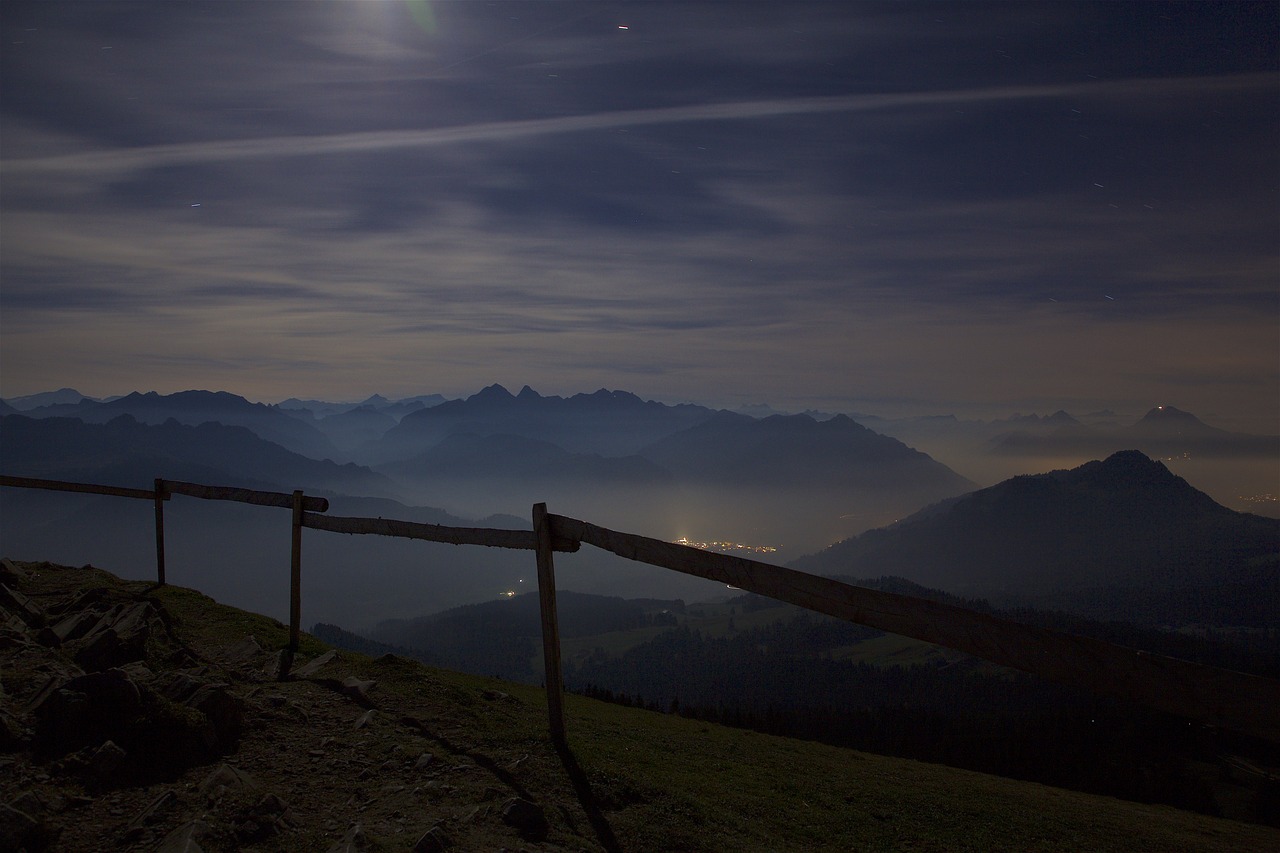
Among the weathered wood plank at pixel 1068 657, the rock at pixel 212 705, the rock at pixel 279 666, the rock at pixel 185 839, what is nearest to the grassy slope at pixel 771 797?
the rock at pixel 279 666

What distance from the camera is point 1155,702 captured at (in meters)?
3.11

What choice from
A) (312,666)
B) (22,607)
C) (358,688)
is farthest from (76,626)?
(358,688)

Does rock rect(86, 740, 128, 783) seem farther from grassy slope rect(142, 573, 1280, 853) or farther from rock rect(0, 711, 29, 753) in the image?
grassy slope rect(142, 573, 1280, 853)

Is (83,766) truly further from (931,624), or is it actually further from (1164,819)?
(1164,819)

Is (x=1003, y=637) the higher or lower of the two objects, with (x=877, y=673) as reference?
higher

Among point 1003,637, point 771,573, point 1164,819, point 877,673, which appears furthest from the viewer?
point 877,673

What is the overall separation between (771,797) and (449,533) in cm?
493

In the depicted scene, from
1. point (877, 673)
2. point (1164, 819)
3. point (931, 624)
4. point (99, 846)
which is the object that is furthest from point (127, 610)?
point (877, 673)

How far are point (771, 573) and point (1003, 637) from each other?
159 centimetres

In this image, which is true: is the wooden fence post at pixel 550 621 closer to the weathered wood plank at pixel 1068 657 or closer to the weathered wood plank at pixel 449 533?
the weathered wood plank at pixel 449 533

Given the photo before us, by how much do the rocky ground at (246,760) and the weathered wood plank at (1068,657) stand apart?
262 cm

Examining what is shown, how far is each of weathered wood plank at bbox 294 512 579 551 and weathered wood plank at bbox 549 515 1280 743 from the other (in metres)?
3.02

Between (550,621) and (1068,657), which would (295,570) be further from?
(1068,657)

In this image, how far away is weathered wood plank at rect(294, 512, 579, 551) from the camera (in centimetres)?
714
